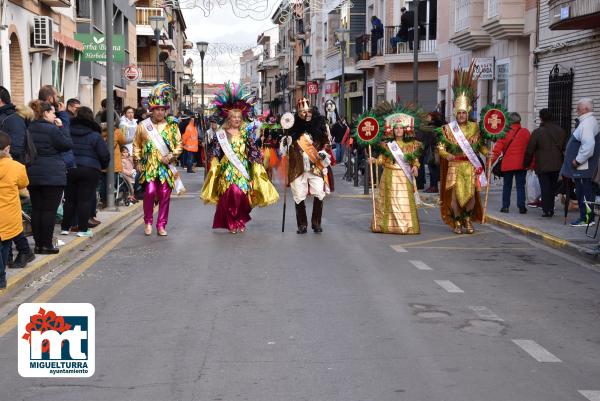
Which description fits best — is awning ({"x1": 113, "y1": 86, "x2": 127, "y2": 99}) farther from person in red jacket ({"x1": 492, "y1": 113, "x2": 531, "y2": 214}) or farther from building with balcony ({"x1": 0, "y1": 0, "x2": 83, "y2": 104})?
person in red jacket ({"x1": 492, "y1": 113, "x2": 531, "y2": 214})

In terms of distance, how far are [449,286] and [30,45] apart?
1570 cm

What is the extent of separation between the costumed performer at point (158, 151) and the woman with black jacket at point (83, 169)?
1.95 ft

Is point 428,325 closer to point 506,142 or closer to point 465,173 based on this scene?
point 465,173

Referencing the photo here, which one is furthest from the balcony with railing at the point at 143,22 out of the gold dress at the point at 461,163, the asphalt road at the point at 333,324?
the asphalt road at the point at 333,324

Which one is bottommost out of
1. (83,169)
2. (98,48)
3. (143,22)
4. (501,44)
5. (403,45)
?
(83,169)

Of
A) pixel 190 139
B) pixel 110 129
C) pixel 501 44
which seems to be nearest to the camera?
pixel 110 129

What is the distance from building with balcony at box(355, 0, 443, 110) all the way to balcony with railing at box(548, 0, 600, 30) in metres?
18.2

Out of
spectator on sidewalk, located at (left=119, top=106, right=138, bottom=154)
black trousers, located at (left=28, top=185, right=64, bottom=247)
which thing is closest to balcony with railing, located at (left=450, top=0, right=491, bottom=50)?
spectator on sidewalk, located at (left=119, top=106, right=138, bottom=154)

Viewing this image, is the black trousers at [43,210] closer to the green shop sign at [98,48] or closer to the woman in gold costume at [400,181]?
the woman in gold costume at [400,181]

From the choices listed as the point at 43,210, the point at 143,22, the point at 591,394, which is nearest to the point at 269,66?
the point at 143,22

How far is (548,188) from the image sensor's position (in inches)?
641

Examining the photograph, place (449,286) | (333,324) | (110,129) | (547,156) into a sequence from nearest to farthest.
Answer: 1. (333,324)
2. (449,286)
3. (547,156)
4. (110,129)

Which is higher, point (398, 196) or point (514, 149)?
point (514, 149)

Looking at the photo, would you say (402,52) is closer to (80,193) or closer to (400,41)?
(400,41)
